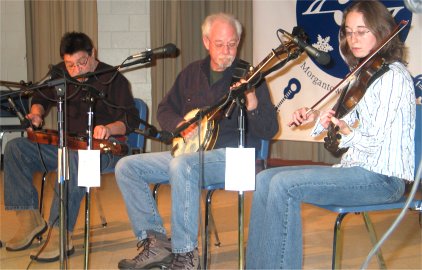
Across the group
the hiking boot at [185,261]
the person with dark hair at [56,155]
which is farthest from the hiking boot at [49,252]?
the hiking boot at [185,261]

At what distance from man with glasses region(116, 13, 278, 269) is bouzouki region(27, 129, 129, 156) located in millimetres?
72

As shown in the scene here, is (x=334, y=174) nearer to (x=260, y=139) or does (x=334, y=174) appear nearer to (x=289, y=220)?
(x=289, y=220)

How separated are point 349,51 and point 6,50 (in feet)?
13.4

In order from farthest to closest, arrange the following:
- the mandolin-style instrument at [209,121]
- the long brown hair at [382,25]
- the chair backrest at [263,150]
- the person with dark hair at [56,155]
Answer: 1. the person with dark hair at [56,155]
2. the chair backrest at [263,150]
3. the long brown hair at [382,25]
4. the mandolin-style instrument at [209,121]

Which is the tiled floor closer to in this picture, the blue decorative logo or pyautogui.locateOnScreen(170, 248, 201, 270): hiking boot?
pyautogui.locateOnScreen(170, 248, 201, 270): hiking boot

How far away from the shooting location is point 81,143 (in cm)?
245

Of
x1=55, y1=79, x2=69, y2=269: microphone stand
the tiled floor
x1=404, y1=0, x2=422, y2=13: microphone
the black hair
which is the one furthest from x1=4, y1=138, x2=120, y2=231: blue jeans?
x1=404, y1=0, x2=422, y2=13: microphone

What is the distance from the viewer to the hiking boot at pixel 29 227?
8.74 ft

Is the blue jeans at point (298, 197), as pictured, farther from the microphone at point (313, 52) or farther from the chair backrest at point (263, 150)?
the chair backrest at point (263, 150)

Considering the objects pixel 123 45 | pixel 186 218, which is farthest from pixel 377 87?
pixel 123 45

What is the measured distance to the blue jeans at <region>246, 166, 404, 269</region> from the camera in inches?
68.4

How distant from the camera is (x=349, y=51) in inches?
81.1

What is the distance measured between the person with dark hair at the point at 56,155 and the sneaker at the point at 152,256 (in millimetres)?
421

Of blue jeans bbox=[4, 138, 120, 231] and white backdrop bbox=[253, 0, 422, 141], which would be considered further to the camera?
white backdrop bbox=[253, 0, 422, 141]
